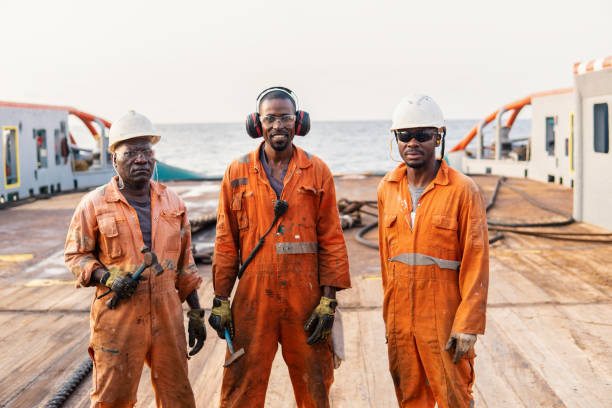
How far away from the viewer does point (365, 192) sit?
46.6 ft

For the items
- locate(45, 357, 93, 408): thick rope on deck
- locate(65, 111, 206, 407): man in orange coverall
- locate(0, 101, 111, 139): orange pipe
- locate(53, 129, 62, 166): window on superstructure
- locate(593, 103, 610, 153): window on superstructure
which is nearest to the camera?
locate(65, 111, 206, 407): man in orange coverall

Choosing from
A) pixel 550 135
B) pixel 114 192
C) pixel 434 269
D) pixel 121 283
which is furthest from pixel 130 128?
pixel 550 135

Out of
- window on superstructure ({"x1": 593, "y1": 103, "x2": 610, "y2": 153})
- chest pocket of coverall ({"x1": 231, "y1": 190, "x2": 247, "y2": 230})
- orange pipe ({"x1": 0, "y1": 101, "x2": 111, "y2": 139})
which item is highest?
orange pipe ({"x1": 0, "y1": 101, "x2": 111, "y2": 139})

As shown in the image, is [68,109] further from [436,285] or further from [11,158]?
[436,285]

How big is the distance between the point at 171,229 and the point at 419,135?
132 centimetres

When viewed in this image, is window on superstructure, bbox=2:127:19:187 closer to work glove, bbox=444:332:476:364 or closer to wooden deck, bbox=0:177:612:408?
wooden deck, bbox=0:177:612:408

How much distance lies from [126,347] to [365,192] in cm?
1178

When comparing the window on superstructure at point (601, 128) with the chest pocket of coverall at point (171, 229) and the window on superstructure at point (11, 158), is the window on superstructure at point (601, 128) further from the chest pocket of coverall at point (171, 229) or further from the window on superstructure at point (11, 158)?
the window on superstructure at point (11, 158)

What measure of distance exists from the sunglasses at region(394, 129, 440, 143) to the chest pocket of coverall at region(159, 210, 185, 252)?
1.20 meters

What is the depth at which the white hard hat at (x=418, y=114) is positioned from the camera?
9.14 ft

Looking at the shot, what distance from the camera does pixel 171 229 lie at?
9.39 feet

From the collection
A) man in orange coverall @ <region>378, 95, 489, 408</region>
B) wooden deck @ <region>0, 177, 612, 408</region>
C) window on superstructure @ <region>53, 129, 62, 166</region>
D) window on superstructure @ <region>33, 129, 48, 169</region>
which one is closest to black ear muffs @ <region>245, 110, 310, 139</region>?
man in orange coverall @ <region>378, 95, 489, 408</region>

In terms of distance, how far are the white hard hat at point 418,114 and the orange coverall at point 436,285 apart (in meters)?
0.23

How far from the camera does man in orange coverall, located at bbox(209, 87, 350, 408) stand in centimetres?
289
